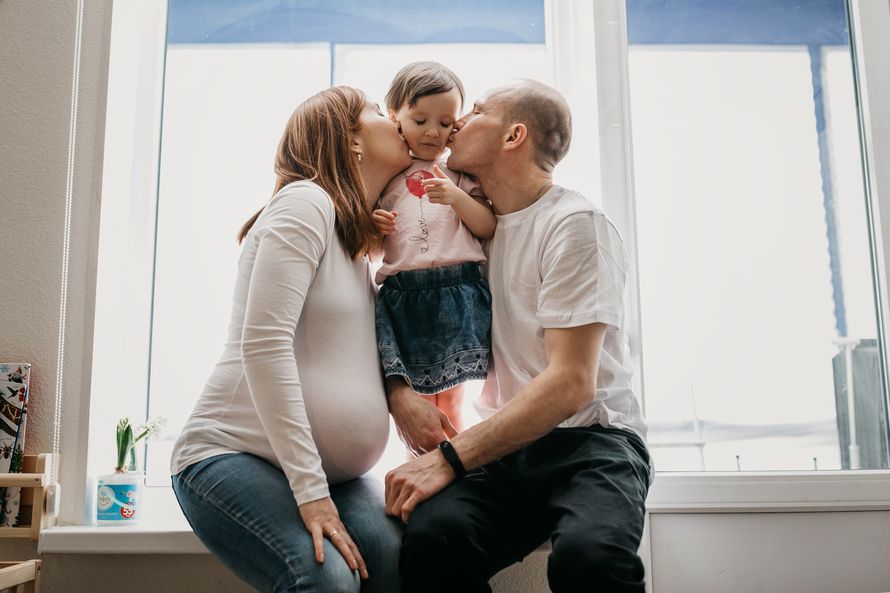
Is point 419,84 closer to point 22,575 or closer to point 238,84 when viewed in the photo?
point 238,84

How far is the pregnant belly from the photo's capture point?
1.33 m

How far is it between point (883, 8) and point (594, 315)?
1376 millimetres

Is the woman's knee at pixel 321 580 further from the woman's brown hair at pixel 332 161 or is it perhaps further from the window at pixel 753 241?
the window at pixel 753 241

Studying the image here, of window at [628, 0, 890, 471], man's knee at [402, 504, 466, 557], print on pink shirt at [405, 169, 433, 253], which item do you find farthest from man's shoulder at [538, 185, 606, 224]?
man's knee at [402, 504, 466, 557]

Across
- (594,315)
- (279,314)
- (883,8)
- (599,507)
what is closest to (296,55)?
(279,314)

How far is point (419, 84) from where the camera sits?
1.61 metres

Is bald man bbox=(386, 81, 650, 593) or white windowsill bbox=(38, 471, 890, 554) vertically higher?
bald man bbox=(386, 81, 650, 593)

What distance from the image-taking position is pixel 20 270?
1.74 meters

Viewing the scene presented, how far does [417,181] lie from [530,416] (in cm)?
58

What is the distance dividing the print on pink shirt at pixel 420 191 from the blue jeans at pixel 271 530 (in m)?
0.53

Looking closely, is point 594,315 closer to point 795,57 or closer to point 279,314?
point 279,314

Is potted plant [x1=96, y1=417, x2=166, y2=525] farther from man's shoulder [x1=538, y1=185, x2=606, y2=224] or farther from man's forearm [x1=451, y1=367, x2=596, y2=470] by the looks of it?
man's shoulder [x1=538, y1=185, x2=606, y2=224]

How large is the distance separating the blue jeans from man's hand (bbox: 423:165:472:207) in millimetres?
617

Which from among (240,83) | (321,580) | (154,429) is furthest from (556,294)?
(240,83)
